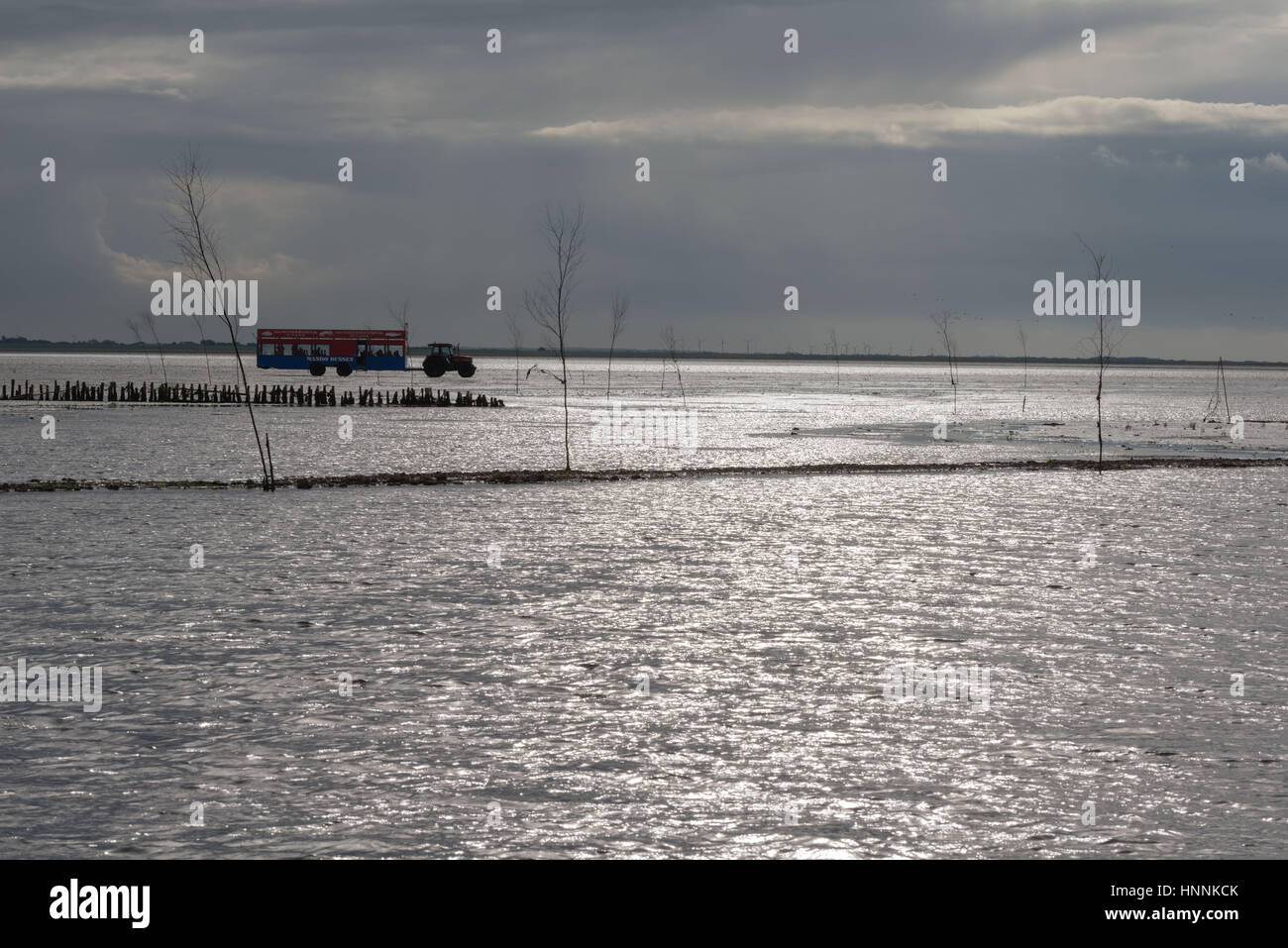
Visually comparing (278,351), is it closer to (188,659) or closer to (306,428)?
(306,428)

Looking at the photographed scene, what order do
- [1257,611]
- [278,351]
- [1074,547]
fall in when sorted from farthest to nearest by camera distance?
[278,351] → [1074,547] → [1257,611]

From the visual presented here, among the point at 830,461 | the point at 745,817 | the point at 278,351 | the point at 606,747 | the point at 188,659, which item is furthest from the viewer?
the point at 278,351

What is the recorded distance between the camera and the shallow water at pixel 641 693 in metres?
7.22

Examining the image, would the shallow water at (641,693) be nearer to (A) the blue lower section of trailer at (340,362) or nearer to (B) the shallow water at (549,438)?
(B) the shallow water at (549,438)

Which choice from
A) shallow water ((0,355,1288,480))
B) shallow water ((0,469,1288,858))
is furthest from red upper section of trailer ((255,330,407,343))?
shallow water ((0,469,1288,858))

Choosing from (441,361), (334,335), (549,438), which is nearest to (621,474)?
(549,438)

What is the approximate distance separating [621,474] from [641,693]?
22237mm

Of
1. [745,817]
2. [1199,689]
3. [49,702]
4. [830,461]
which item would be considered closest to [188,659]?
[49,702]

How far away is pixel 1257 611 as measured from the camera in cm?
1412

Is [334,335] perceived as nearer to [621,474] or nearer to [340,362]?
[340,362]

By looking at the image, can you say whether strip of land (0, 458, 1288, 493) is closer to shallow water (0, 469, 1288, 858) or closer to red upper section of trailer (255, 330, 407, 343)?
shallow water (0, 469, 1288, 858)

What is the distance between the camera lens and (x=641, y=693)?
10281 millimetres

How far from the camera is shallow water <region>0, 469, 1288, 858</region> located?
23.7 ft
